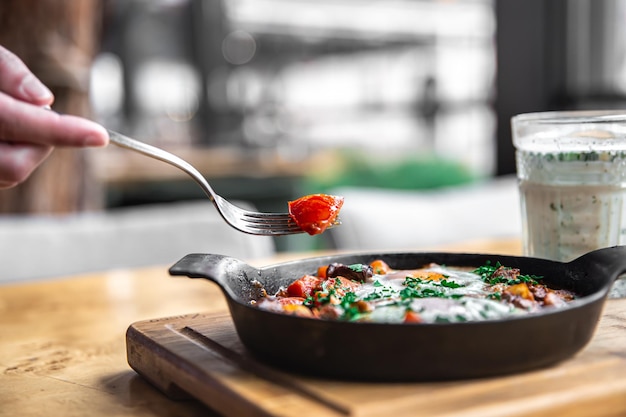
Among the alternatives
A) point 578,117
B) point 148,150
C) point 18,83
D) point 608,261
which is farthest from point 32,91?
point 578,117

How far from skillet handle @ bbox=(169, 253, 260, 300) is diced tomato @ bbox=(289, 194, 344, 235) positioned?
0.45 ft

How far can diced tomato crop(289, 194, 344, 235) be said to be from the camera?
1174 mm

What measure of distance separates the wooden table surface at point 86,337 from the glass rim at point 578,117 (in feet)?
1.99

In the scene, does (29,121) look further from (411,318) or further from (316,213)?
(411,318)

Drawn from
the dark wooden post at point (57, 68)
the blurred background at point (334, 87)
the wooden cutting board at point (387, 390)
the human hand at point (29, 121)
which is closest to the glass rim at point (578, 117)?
the wooden cutting board at point (387, 390)

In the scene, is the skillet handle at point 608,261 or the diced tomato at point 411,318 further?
the skillet handle at point 608,261

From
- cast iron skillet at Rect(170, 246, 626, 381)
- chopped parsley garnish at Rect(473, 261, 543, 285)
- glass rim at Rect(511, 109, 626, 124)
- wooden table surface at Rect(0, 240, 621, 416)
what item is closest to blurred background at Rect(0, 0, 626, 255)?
wooden table surface at Rect(0, 240, 621, 416)

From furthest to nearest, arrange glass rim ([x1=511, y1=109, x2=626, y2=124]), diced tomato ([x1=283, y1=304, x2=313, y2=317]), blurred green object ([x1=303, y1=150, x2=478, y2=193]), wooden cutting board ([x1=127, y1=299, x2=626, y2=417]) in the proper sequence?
blurred green object ([x1=303, y1=150, x2=478, y2=193])
glass rim ([x1=511, y1=109, x2=626, y2=124])
diced tomato ([x1=283, y1=304, x2=313, y2=317])
wooden cutting board ([x1=127, y1=299, x2=626, y2=417])

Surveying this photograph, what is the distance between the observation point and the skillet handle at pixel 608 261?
0.92 meters

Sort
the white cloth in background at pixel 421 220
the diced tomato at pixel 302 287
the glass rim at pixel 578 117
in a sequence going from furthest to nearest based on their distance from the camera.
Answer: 1. the white cloth in background at pixel 421 220
2. the glass rim at pixel 578 117
3. the diced tomato at pixel 302 287

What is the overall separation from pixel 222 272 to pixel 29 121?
364 millimetres

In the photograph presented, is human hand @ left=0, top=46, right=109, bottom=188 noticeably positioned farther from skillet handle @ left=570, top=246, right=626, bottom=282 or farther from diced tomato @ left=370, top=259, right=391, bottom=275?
skillet handle @ left=570, top=246, right=626, bottom=282

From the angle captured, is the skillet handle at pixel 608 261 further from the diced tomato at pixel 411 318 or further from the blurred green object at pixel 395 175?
the blurred green object at pixel 395 175

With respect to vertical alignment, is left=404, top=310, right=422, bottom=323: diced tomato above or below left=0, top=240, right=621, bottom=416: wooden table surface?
above
